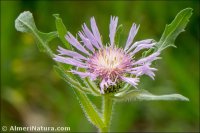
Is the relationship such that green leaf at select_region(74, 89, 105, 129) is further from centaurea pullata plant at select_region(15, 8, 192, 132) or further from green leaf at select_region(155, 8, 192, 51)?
green leaf at select_region(155, 8, 192, 51)

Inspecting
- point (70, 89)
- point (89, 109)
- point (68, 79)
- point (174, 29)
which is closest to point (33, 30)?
point (68, 79)

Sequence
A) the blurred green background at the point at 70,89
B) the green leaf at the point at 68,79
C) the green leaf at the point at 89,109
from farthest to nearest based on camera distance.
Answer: the blurred green background at the point at 70,89
the green leaf at the point at 89,109
the green leaf at the point at 68,79

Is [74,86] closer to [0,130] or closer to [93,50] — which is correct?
[93,50]

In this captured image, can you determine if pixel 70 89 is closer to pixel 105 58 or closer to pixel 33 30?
pixel 105 58

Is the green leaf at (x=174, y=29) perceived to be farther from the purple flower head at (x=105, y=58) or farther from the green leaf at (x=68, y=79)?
the green leaf at (x=68, y=79)

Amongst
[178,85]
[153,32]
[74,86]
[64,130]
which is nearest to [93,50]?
[74,86]

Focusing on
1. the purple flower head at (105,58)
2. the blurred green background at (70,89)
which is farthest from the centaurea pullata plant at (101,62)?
the blurred green background at (70,89)

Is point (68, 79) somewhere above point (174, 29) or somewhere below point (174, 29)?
below
